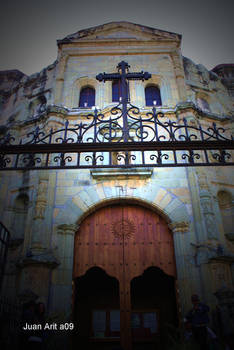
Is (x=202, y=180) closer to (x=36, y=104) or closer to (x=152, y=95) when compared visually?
(x=152, y=95)

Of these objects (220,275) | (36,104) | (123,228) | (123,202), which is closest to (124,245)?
(123,228)

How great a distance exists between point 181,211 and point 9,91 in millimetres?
9793

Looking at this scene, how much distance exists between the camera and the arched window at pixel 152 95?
10.6 metres

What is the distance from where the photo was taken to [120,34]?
1213cm

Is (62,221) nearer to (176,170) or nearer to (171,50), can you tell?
Result: (176,170)

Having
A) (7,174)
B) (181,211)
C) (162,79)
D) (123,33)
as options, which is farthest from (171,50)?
(7,174)

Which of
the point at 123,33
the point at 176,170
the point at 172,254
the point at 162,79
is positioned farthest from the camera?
the point at 123,33

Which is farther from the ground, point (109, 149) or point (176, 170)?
point (176, 170)

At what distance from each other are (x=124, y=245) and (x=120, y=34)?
9.16 m

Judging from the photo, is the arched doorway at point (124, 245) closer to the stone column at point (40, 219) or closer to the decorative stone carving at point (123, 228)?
the decorative stone carving at point (123, 228)

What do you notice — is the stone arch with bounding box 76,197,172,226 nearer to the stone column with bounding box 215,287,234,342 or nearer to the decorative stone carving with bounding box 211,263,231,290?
the decorative stone carving with bounding box 211,263,231,290

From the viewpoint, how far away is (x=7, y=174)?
369 inches

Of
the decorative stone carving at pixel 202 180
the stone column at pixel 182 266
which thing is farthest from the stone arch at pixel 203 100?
the stone column at pixel 182 266

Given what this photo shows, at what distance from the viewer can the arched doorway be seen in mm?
7438
